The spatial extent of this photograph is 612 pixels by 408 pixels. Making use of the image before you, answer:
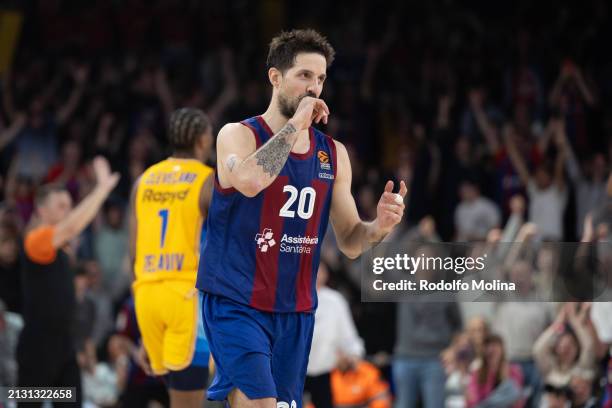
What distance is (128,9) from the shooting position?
1969 centimetres

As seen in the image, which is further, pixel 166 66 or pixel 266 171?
pixel 166 66

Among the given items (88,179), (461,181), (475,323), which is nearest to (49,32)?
(88,179)

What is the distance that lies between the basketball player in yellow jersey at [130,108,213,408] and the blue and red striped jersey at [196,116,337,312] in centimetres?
151

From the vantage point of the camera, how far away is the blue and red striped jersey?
19.6ft

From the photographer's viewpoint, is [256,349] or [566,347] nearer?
[256,349]

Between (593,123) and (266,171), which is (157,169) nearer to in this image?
(266,171)

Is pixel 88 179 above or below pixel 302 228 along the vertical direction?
above

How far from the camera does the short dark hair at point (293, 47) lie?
20.0 ft

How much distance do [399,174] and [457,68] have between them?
262 cm

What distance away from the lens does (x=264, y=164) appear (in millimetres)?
5707

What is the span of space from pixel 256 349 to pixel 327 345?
547 cm

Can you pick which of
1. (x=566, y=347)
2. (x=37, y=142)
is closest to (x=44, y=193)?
(x=566, y=347)

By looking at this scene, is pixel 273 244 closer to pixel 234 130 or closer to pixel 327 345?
pixel 234 130

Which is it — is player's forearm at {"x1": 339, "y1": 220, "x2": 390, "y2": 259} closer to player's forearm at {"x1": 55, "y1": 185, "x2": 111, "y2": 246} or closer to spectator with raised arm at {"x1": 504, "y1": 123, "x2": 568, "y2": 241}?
player's forearm at {"x1": 55, "y1": 185, "x2": 111, "y2": 246}
